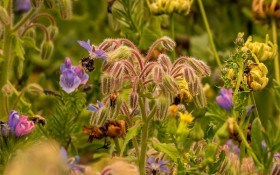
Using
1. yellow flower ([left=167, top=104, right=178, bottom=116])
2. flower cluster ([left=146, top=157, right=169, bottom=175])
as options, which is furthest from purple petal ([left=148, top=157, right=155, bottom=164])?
yellow flower ([left=167, top=104, right=178, bottom=116])

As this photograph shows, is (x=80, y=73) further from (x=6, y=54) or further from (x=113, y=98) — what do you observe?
(x=113, y=98)

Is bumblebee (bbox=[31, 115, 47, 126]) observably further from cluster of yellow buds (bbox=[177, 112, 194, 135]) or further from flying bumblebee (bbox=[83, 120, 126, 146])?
cluster of yellow buds (bbox=[177, 112, 194, 135])

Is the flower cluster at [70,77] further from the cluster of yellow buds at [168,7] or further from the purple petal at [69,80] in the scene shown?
the cluster of yellow buds at [168,7]

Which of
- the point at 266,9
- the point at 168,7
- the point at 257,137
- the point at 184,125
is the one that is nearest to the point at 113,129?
the point at 184,125

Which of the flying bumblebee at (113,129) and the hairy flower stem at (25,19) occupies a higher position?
the hairy flower stem at (25,19)

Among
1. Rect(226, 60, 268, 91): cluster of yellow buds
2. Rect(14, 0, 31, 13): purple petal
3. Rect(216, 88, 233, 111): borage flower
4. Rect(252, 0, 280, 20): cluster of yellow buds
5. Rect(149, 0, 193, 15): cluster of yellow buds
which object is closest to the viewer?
Rect(216, 88, 233, 111): borage flower

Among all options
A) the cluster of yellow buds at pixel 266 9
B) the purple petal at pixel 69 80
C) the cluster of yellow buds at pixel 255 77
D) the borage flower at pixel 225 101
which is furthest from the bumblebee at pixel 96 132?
the cluster of yellow buds at pixel 266 9

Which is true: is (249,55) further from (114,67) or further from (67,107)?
(67,107)

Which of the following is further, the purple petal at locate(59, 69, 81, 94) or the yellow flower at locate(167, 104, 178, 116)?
the purple petal at locate(59, 69, 81, 94)
